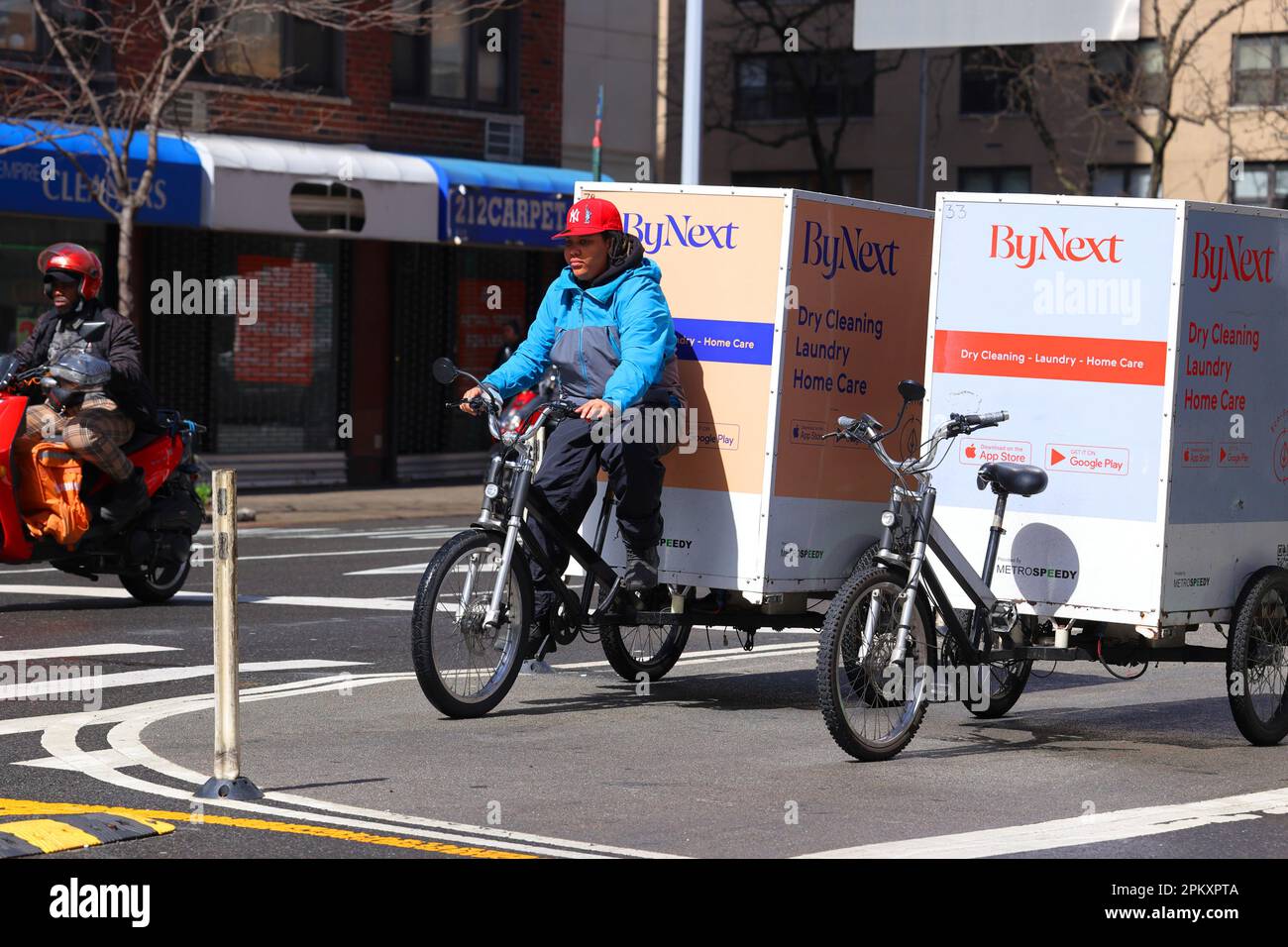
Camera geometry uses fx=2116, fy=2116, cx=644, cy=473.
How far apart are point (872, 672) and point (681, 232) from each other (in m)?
2.55

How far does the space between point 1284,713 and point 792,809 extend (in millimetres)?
2779

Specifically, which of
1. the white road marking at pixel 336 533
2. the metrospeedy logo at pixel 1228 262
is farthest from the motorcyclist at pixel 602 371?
the white road marking at pixel 336 533

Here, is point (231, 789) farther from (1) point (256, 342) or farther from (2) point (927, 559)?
(1) point (256, 342)

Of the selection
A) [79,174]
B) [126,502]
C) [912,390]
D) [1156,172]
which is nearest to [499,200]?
[79,174]

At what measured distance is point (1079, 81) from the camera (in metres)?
47.4

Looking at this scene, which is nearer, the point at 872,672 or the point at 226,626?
the point at 226,626

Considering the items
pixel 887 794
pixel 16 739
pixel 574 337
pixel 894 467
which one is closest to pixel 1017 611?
pixel 894 467

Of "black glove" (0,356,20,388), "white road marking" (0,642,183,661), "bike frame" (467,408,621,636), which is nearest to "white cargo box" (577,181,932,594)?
"bike frame" (467,408,621,636)

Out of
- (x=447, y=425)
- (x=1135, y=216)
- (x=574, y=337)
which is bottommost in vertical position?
(x=447, y=425)

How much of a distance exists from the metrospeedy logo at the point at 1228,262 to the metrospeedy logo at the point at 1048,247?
318 millimetres

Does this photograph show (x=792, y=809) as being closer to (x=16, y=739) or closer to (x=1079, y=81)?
(x=16, y=739)

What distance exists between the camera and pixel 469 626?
8.82m

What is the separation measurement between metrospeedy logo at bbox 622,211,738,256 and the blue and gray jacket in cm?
32
